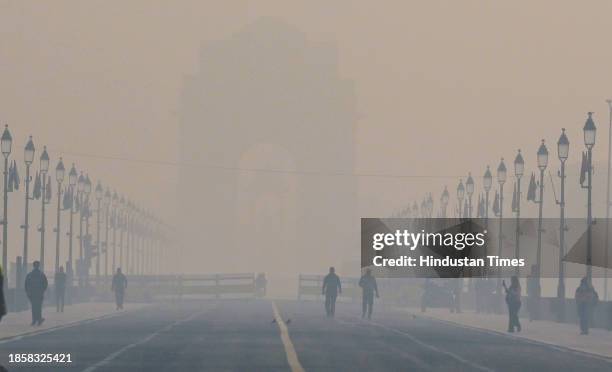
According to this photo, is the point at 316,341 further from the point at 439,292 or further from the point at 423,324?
the point at 439,292

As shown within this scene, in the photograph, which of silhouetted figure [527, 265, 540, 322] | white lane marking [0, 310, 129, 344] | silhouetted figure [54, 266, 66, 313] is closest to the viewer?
white lane marking [0, 310, 129, 344]

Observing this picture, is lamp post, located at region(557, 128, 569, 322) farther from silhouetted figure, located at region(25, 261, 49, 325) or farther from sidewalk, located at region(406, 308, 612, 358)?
silhouetted figure, located at region(25, 261, 49, 325)

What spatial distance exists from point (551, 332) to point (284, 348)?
1820 centimetres

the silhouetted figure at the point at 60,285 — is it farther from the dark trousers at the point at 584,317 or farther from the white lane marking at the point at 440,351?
the dark trousers at the point at 584,317

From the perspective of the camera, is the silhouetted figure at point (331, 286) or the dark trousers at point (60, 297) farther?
the dark trousers at point (60, 297)

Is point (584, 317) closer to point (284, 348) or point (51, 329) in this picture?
point (51, 329)

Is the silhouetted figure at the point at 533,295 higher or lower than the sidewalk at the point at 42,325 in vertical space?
higher

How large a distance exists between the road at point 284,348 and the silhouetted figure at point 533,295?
29.7 feet

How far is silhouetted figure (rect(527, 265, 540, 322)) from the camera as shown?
6944 cm

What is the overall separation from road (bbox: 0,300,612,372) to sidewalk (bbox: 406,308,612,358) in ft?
3.10

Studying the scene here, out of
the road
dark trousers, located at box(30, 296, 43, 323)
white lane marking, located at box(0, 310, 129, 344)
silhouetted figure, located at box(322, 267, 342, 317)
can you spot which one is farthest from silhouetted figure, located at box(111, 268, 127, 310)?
dark trousers, located at box(30, 296, 43, 323)

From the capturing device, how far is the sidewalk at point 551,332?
47062mm

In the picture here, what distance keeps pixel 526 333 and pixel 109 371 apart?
89.9 ft

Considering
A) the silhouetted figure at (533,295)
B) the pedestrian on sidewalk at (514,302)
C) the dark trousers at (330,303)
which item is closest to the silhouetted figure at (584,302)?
the pedestrian on sidewalk at (514,302)
